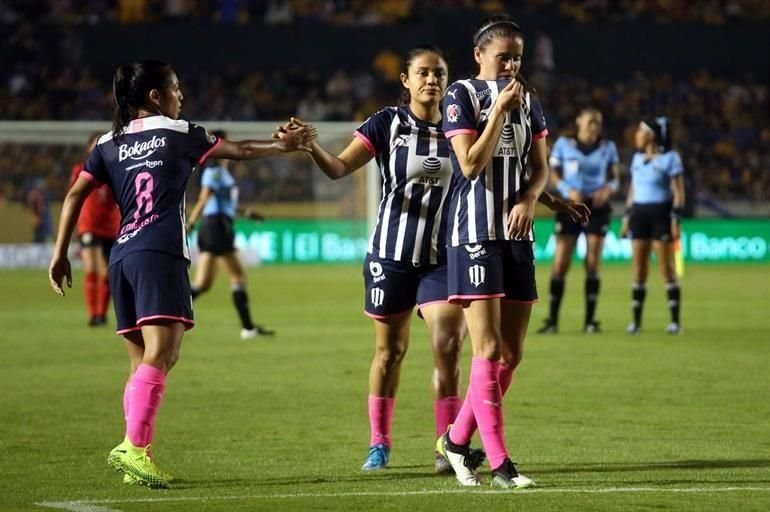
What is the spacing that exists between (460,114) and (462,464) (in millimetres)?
1671

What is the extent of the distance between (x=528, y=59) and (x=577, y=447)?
28684mm

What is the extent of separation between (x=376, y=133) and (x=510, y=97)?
4.18 feet

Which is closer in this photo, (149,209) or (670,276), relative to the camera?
(149,209)

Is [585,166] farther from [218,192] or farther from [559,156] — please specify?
[218,192]

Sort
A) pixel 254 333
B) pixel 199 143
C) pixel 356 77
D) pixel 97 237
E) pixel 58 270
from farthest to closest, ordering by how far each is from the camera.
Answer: pixel 356 77
pixel 97 237
pixel 254 333
pixel 58 270
pixel 199 143

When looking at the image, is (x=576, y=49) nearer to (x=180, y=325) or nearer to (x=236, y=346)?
(x=236, y=346)

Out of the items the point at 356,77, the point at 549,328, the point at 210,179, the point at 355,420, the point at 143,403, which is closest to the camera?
the point at 143,403

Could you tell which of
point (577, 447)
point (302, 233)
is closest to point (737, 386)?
point (577, 447)

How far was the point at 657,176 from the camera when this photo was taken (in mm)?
16688

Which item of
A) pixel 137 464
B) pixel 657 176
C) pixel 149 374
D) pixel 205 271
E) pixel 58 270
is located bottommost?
pixel 137 464

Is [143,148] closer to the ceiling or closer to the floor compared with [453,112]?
closer to the floor

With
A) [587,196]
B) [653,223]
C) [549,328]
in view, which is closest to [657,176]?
[653,223]

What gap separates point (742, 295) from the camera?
23.1 m

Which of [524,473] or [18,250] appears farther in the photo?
[18,250]
